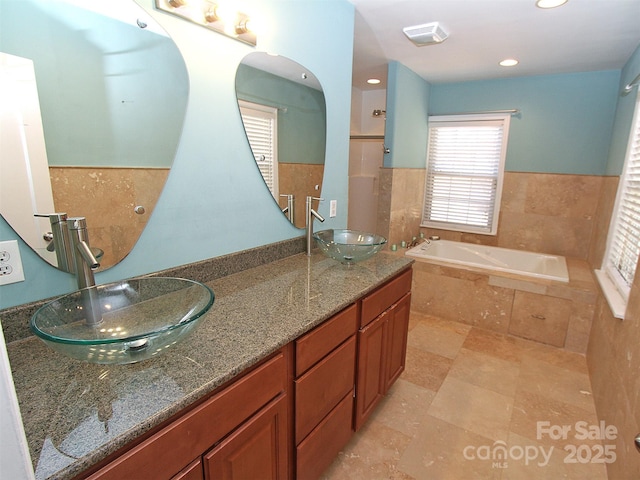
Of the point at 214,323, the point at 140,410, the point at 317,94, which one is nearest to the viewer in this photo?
the point at 140,410

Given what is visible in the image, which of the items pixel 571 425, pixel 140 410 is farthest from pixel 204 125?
pixel 571 425

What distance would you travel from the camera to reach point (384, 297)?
1.77 metres

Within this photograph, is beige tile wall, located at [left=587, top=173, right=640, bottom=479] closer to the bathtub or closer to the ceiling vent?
the bathtub

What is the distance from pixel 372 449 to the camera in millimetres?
1796

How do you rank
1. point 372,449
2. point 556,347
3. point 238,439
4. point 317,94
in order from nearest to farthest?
point 238,439 < point 372,449 < point 317,94 < point 556,347

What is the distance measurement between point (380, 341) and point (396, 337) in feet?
0.80

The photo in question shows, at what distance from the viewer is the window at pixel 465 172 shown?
3.80 meters

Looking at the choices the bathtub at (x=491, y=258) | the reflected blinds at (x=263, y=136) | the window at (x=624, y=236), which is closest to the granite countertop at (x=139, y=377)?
the reflected blinds at (x=263, y=136)

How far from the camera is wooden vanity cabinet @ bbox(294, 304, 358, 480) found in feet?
4.17

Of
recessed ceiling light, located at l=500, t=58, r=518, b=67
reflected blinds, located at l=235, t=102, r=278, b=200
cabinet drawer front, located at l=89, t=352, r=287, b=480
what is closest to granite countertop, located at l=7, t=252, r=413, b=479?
cabinet drawer front, located at l=89, t=352, r=287, b=480

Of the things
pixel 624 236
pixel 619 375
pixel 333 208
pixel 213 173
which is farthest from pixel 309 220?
pixel 624 236

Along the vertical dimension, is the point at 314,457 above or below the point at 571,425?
above

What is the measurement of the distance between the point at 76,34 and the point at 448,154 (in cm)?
378

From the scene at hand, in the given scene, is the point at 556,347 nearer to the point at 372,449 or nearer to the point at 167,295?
the point at 372,449
